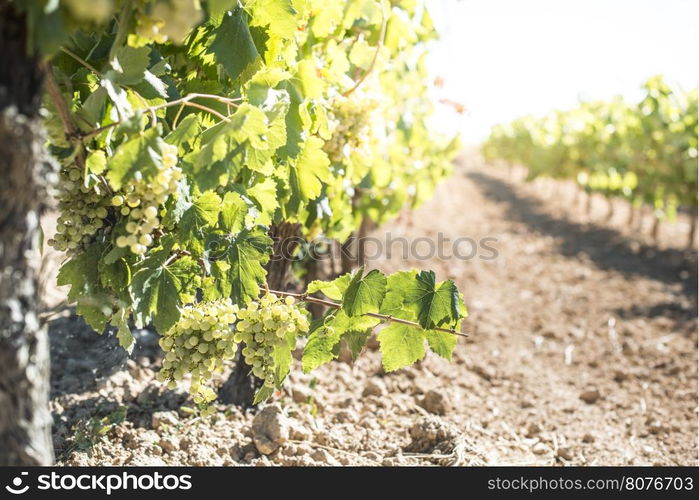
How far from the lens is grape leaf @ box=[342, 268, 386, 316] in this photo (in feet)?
7.24

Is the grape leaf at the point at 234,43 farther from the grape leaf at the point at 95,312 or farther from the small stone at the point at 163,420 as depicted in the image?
the small stone at the point at 163,420

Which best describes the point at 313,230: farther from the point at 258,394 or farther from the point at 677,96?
the point at 677,96

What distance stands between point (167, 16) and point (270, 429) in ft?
6.87

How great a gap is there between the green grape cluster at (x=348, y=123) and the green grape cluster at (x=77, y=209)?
118 centimetres

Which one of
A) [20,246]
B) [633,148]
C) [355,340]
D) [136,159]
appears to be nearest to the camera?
[20,246]

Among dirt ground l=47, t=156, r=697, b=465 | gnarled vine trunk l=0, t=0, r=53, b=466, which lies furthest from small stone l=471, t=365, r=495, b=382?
gnarled vine trunk l=0, t=0, r=53, b=466

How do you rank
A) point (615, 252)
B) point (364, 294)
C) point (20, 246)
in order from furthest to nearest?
point (615, 252) < point (364, 294) < point (20, 246)

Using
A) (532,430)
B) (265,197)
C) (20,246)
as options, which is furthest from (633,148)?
(20,246)

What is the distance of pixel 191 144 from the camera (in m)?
2.12

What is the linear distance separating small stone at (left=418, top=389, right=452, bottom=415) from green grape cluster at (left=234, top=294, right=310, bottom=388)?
197cm

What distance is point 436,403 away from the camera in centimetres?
390

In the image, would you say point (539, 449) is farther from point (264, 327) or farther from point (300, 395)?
point (264, 327)

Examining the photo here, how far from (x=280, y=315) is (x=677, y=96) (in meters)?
11.2

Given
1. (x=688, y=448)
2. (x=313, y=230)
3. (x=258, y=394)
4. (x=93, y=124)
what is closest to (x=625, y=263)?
(x=688, y=448)
